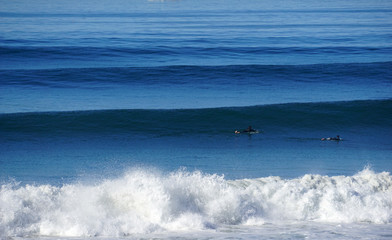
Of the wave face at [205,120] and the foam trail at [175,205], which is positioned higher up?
the wave face at [205,120]

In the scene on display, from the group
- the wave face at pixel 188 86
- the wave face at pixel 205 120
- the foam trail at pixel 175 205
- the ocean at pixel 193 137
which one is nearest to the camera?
the foam trail at pixel 175 205

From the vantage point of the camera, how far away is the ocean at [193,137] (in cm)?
965

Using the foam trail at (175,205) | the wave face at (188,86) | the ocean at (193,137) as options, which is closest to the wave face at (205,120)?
the ocean at (193,137)

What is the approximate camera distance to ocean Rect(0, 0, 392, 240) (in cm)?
965

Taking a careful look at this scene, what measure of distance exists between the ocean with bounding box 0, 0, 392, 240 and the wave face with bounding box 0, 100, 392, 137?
0.24 ft

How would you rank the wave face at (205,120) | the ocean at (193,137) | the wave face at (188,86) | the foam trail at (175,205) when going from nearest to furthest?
the foam trail at (175,205) < the ocean at (193,137) < the wave face at (205,120) < the wave face at (188,86)

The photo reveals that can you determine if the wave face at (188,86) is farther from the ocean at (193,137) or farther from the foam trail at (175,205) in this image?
the foam trail at (175,205)

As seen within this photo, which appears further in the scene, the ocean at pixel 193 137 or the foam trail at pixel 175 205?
the ocean at pixel 193 137

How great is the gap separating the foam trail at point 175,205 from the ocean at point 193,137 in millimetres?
28

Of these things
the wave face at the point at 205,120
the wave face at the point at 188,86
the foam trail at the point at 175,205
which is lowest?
the foam trail at the point at 175,205

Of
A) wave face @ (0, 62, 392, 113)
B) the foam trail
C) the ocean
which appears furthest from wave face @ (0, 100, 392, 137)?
the foam trail

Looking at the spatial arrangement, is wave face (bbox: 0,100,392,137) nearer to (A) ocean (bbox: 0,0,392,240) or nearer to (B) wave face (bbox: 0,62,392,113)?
(A) ocean (bbox: 0,0,392,240)

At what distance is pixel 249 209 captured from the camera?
399 inches

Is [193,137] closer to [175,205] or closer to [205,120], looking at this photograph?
[205,120]
